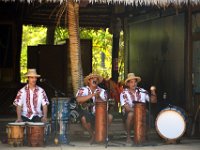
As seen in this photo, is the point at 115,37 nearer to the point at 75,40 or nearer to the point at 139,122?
the point at 75,40

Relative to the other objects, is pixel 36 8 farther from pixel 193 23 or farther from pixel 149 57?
pixel 193 23

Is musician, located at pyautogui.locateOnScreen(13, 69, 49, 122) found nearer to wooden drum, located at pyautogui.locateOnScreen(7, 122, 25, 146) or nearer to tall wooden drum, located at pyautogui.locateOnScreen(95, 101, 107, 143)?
wooden drum, located at pyautogui.locateOnScreen(7, 122, 25, 146)

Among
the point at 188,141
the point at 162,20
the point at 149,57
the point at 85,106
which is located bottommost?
the point at 188,141

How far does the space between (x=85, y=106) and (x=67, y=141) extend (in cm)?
72

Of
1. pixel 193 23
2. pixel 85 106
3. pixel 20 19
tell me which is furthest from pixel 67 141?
pixel 20 19

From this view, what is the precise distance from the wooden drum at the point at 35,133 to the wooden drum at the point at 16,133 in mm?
120

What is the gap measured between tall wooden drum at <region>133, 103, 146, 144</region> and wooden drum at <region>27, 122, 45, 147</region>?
1.60 m

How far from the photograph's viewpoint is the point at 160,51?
37.1ft

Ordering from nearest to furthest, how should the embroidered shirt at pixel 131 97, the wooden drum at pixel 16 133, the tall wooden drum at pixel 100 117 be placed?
the wooden drum at pixel 16 133, the tall wooden drum at pixel 100 117, the embroidered shirt at pixel 131 97

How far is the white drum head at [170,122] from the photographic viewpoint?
857 cm

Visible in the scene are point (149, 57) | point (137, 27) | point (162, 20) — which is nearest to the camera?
point (162, 20)

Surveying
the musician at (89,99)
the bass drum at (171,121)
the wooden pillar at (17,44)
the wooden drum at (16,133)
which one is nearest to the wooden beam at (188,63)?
the bass drum at (171,121)

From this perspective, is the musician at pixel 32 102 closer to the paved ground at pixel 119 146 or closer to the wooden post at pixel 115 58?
the paved ground at pixel 119 146

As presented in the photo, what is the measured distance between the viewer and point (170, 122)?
8.55 metres
